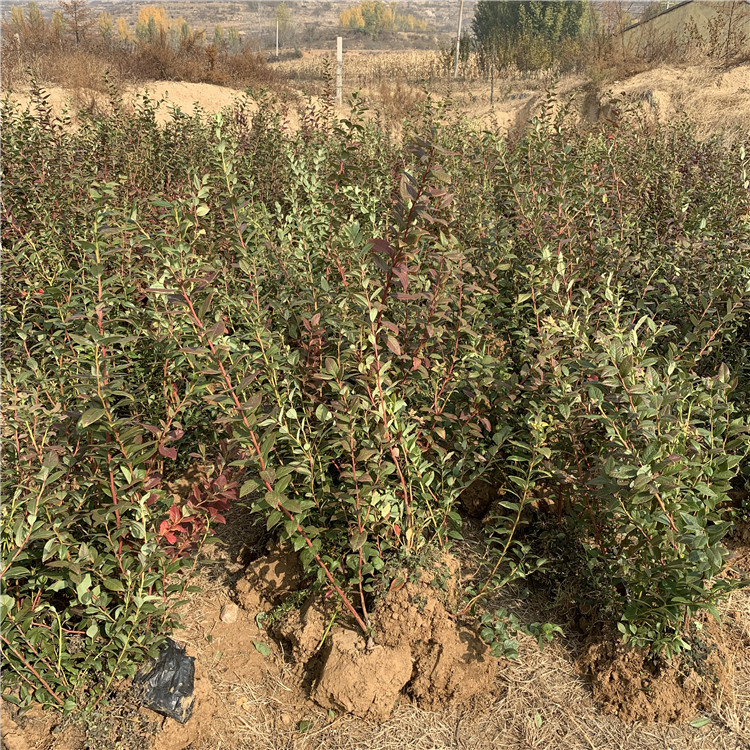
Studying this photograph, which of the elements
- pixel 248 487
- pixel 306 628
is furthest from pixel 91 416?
pixel 306 628

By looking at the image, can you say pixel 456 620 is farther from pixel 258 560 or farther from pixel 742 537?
pixel 742 537

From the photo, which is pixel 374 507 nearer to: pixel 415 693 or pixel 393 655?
pixel 393 655

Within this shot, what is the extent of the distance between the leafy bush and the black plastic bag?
98 mm

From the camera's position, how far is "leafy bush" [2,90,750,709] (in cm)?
195

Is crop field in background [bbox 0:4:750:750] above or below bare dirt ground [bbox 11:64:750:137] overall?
below

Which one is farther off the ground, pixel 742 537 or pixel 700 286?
pixel 700 286

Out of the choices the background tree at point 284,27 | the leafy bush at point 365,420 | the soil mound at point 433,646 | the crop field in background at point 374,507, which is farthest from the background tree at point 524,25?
the soil mound at point 433,646

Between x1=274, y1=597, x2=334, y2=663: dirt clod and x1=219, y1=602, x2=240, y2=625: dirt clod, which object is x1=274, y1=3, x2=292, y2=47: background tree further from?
x1=274, y1=597, x2=334, y2=663: dirt clod

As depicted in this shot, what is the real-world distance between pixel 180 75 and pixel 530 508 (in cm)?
2236

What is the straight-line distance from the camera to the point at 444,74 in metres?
30.0

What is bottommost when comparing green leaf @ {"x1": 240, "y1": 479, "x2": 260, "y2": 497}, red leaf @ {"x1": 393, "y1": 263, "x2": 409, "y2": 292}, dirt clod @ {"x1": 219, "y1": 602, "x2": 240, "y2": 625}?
dirt clod @ {"x1": 219, "y1": 602, "x2": 240, "y2": 625}

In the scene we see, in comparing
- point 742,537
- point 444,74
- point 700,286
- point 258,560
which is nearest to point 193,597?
point 258,560

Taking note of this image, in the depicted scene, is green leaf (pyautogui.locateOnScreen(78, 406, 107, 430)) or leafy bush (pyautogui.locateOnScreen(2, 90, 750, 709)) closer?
green leaf (pyautogui.locateOnScreen(78, 406, 107, 430))

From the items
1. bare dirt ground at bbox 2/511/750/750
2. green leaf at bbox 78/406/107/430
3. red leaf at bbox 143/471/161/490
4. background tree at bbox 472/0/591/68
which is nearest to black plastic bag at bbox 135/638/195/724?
bare dirt ground at bbox 2/511/750/750
